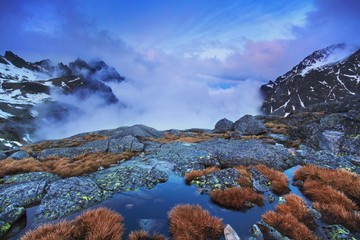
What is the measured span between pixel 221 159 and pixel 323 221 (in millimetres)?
10695

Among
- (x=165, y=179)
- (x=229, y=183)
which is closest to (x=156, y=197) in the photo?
(x=165, y=179)

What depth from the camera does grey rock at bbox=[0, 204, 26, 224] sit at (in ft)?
33.5

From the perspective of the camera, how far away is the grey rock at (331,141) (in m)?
21.8

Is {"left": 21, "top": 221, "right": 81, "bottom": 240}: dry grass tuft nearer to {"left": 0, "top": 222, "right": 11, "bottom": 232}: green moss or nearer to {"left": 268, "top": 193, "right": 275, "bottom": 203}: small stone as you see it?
{"left": 0, "top": 222, "right": 11, "bottom": 232}: green moss

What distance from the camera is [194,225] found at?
9.28m

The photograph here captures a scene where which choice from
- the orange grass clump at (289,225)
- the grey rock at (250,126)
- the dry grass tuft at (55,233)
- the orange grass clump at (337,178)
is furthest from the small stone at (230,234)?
the grey rock at (250,126)

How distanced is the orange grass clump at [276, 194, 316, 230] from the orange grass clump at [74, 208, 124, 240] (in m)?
7.71

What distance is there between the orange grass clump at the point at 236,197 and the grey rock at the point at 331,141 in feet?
47.5

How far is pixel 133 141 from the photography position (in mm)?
30312

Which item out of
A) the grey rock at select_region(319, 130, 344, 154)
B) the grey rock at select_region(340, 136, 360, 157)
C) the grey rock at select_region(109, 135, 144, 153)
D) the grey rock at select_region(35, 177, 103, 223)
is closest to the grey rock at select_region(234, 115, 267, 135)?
the grey rock at select_region(319, 130, 344, 154)

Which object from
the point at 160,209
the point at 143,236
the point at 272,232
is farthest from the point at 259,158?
the point at 143,236

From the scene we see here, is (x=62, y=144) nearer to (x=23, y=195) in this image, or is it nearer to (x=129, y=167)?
(x=129, y=167)

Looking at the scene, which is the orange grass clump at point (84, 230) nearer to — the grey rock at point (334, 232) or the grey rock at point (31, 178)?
the grey rock at point (334, 232)

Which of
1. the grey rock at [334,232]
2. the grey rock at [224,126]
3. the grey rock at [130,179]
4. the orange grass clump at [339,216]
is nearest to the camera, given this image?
the grey rock at [334,232]
